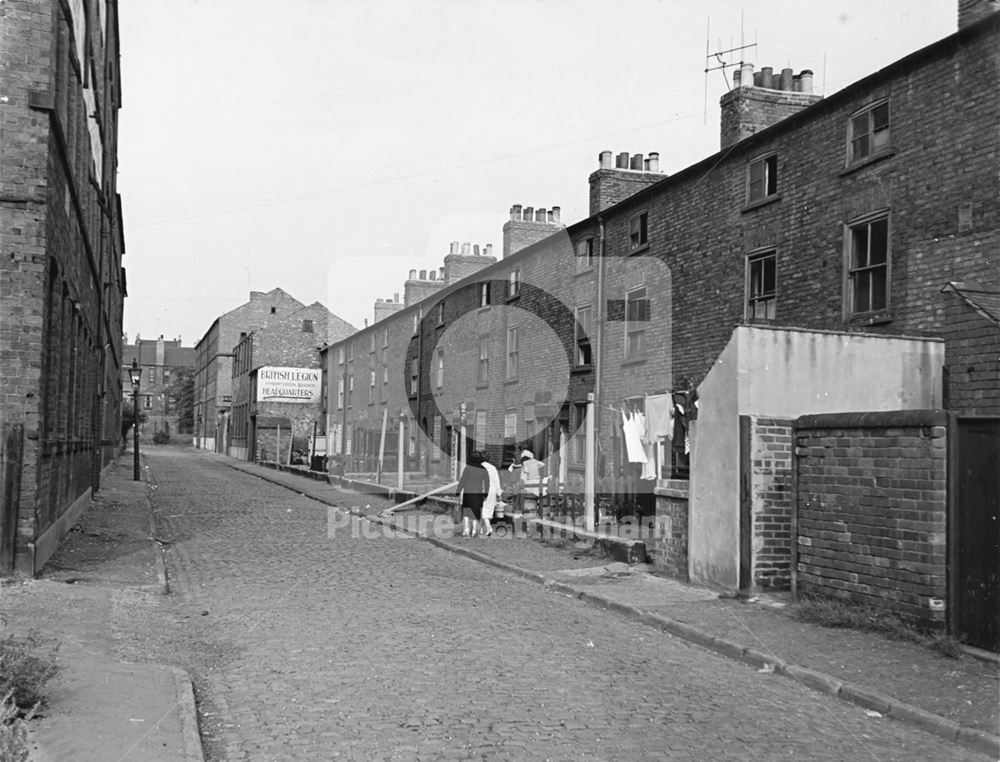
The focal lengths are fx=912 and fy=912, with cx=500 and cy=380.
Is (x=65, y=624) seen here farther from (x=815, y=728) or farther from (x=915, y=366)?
(x=915, y=366)

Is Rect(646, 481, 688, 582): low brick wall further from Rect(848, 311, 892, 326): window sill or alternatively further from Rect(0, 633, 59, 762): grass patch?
Rect(0, 633, 59, 762): grass patch

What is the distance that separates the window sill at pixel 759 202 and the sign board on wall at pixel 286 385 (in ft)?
151

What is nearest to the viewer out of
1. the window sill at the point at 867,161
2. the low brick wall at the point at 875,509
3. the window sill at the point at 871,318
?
the low brick wall at the point at 875,509

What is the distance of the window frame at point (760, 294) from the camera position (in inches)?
682

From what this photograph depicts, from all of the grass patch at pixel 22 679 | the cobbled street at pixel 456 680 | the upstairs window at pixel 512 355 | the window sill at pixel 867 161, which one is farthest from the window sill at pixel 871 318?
the upstairs window at pixel 512 355

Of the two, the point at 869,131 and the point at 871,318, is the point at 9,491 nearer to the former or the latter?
the point at 871,318

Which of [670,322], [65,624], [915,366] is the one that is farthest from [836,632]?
[670,322]

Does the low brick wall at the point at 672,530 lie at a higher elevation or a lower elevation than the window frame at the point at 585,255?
lower

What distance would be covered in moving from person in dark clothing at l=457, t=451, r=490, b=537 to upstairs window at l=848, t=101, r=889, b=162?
27.8 ft

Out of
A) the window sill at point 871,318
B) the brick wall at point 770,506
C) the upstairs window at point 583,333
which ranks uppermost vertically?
the upstairs window at point 583,333

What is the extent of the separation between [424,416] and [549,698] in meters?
31.5

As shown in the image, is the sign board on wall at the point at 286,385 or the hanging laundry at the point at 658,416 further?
the sign board on wall at the point at 286,385

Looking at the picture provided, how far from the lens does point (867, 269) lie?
49.5 ft

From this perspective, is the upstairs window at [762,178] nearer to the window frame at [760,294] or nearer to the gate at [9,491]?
the window frame at [760,294]
